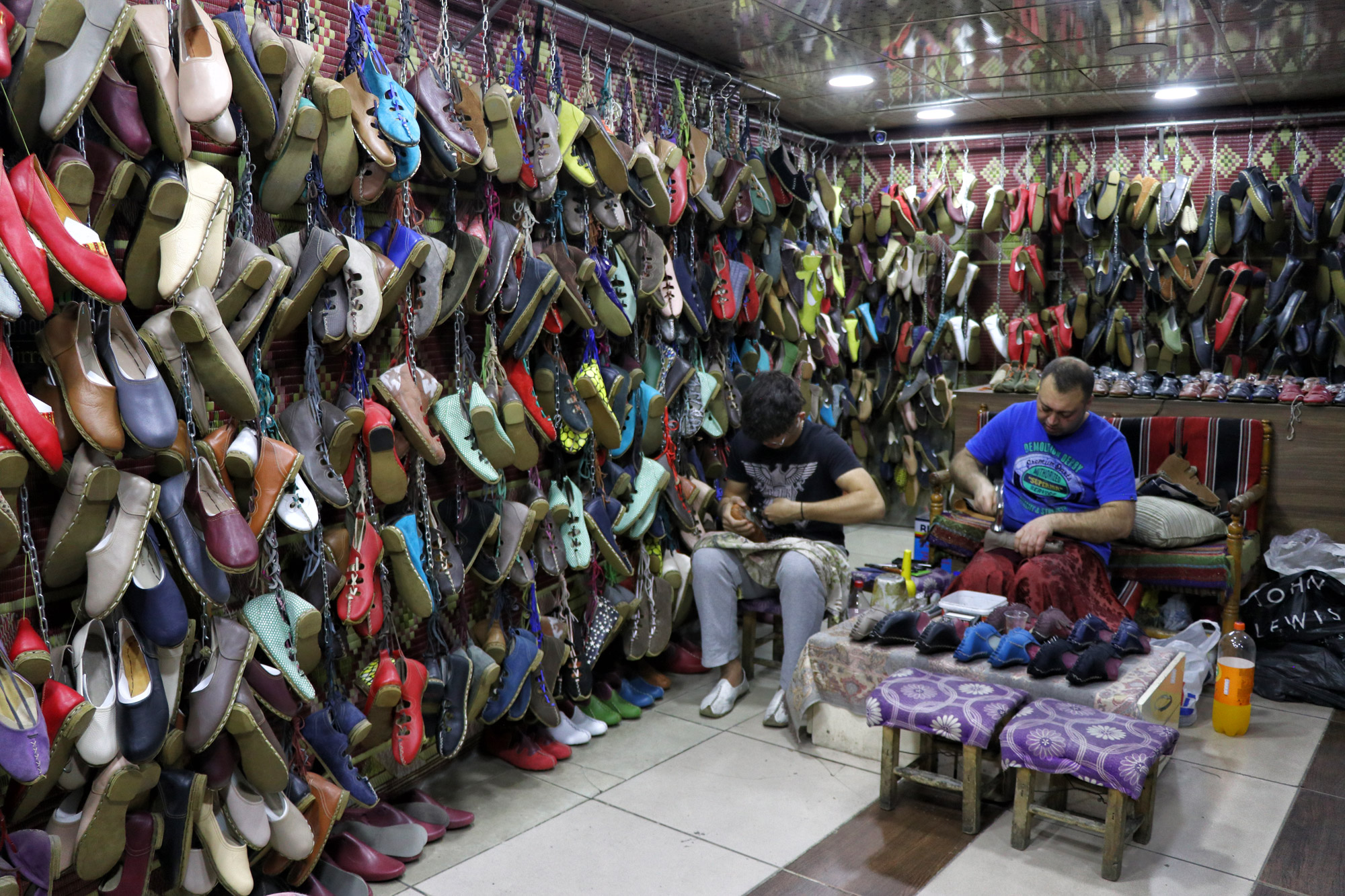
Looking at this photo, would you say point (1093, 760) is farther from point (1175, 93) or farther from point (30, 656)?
point (1175, 93)

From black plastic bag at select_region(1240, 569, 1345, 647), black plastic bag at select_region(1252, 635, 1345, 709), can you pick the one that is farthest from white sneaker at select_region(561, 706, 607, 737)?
black plastic bag at select_region(1240, 569, 1345, 647)

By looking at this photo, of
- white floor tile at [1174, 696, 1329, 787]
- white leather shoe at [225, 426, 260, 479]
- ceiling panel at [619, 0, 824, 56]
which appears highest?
ceiling panel at [619, 0, 824, 56]

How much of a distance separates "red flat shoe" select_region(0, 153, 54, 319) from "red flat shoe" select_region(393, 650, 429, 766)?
3.88 ft

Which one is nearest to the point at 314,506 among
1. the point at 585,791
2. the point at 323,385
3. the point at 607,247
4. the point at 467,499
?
the point at 323,385

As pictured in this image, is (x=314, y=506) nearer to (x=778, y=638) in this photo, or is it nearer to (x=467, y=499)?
(x=467, y=499)

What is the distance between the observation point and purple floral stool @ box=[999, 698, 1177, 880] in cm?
220

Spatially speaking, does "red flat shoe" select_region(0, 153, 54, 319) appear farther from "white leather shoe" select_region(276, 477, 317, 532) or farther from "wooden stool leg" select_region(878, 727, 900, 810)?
"wooden stool leg" select_region(878, 727, 900, 810)

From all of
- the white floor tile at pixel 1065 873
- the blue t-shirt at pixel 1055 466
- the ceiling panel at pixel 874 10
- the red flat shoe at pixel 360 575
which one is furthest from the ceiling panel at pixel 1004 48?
the white floor tile at pixel 1065 873

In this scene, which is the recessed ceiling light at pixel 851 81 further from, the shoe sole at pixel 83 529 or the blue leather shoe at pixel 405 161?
the shoe sole at pixel 83 529

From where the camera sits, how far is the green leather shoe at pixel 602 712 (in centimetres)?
322

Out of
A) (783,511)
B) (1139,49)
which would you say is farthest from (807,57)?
(783,511)

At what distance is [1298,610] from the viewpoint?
3.57 meters

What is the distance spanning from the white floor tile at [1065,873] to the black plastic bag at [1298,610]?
5.09 ft

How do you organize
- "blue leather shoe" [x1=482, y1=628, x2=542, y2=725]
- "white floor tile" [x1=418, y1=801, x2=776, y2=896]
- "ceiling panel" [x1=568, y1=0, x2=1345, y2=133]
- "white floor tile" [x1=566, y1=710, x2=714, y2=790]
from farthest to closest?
"ceiling panel" [x1=568, y1=0, x2=1345, y2=133]
"white floor tile" [x1=566, y1=710, x2=714, y2=790]
"blue leather shoe" [x1=482, y1=628, x2=542, y2=725]
"white floor tile" [x1=418, y1=801, x2=776, y2=896]
